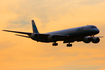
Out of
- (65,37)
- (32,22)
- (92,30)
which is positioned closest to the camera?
(92,30)

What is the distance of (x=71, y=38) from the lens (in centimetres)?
8531

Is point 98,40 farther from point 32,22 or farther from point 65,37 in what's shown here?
point 32,22

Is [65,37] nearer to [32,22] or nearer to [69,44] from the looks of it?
[69,44]

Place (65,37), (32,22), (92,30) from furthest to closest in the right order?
(32,22)
(65,37)
(92,30)

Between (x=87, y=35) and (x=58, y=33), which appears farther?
(x=58, y=33)

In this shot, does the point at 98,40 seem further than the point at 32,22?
No

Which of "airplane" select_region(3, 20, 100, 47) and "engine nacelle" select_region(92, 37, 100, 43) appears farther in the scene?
"engine nacelle" select_region(92, 37, 100, 43)

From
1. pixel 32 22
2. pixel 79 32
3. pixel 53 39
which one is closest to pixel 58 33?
pixel 53 39

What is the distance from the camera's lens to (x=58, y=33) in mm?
89625

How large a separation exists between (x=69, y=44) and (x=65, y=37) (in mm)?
4723

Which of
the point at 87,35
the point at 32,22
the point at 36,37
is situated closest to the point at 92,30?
the point at 87,35

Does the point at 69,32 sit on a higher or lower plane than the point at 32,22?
lower

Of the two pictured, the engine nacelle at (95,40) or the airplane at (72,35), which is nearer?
the airplane at (72,35)

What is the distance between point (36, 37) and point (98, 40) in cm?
2025
